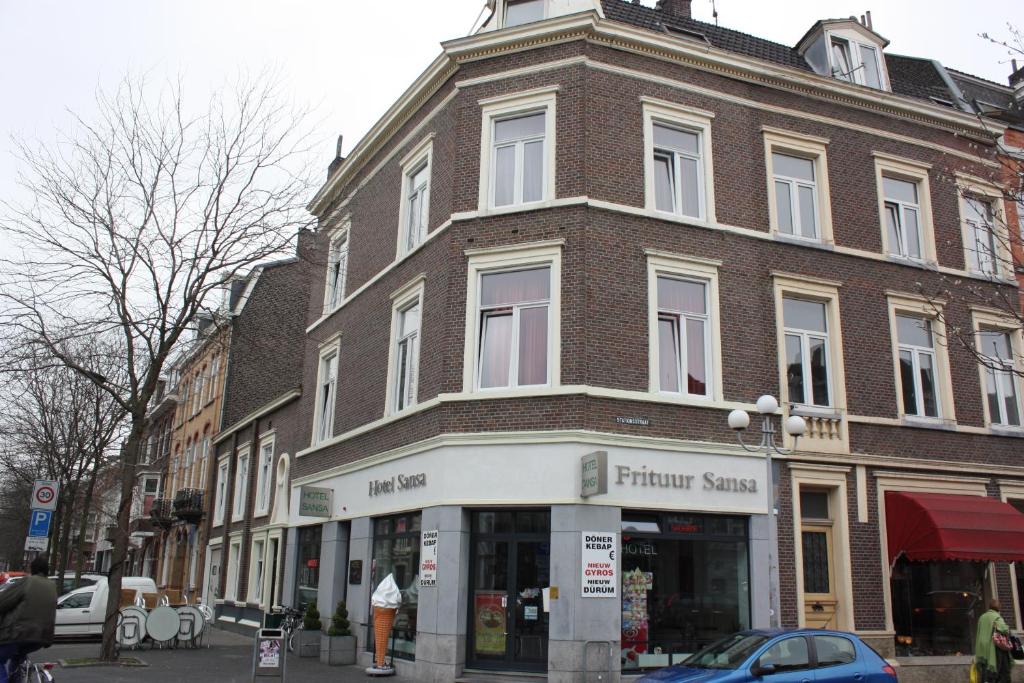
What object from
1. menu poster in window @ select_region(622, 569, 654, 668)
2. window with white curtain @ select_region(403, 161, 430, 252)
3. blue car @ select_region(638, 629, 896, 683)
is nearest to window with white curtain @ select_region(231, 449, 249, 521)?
window with white curtain @ select_region(403, 161, 430, 252)

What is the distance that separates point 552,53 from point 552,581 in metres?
9.69

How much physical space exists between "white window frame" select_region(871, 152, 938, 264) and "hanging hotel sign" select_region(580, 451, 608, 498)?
8.94 m

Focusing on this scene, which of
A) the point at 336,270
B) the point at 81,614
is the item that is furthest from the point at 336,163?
the point at 81,614

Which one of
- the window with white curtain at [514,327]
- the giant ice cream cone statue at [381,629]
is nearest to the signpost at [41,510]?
the giant ice cream cone statue at [381,629]

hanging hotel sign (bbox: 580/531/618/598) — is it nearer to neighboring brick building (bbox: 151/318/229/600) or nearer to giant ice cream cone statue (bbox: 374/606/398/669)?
giant ice cream cone statue (bbox: 374/606/398/669)

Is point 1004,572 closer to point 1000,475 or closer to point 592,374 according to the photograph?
point 1000,475

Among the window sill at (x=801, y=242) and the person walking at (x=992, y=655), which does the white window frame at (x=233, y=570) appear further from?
the person walking at (x=992, y=655)

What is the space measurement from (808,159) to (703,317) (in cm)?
498

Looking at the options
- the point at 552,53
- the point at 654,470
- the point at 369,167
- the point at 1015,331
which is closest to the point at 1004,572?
the point at 1015,331

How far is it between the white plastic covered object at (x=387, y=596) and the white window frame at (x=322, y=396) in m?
6.11

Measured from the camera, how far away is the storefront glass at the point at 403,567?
15.9 meters

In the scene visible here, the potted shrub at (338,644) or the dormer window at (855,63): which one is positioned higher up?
the dormer window at (855,63)

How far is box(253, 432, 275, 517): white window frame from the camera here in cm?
2718

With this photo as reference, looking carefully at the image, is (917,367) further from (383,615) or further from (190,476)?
(190,476)
